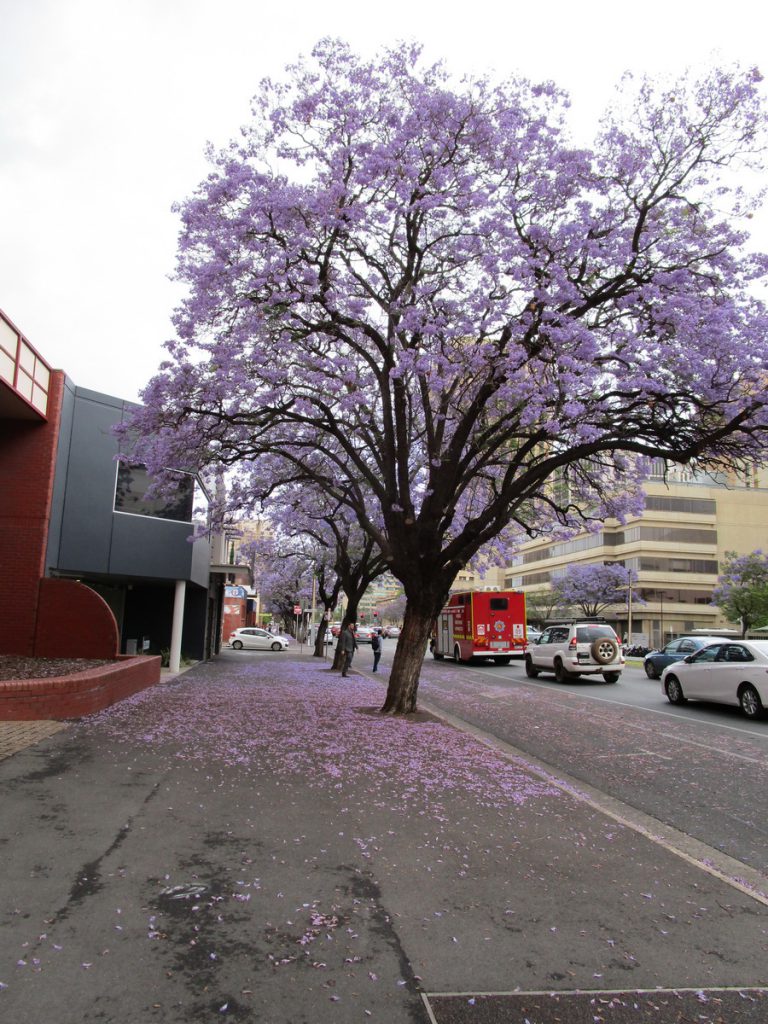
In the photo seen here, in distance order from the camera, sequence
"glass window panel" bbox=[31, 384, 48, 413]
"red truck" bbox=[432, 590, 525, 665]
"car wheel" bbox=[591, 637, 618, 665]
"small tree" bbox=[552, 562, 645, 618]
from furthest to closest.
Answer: "small tree" bbox=[552, 562, 645, 618]
"red truck" bbox=[432, 590, 525, 665]
"car wheel" bbox=[591, 637, 618, 665]
"glass window panel" bbox=[31, 384, 48, 413]

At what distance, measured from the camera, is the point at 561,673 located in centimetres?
2278

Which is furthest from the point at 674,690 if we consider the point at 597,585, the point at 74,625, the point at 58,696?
the point at 597,585

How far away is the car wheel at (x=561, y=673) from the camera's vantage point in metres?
22.7

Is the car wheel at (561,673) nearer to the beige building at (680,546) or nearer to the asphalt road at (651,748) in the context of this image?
the asphalt road at (651,748)

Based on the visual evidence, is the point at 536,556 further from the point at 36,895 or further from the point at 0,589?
the point at 36,895

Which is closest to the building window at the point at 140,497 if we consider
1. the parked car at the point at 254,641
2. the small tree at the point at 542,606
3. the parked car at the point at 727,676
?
the parked car at the point at 727,676

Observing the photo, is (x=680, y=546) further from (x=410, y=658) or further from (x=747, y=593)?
(x=410, y=658)

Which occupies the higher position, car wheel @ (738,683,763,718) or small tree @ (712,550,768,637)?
small tree @ (712,550,768,637)

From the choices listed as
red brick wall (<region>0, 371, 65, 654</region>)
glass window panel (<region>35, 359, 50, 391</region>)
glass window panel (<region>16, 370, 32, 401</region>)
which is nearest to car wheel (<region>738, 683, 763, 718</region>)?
red brick wall (<region>0, 371, 65, 654</region>)

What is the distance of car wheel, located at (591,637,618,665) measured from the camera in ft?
72.7

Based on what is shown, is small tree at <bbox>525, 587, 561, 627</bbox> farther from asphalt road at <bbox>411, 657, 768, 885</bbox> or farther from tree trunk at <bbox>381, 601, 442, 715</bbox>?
tree trunk at <bbox>381, 601, 442, 715</bbox>

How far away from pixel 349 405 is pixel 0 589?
895 cm

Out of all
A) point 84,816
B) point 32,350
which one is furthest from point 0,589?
point 84,816

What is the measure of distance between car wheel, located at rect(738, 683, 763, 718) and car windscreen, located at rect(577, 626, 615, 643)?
28.5 ft
